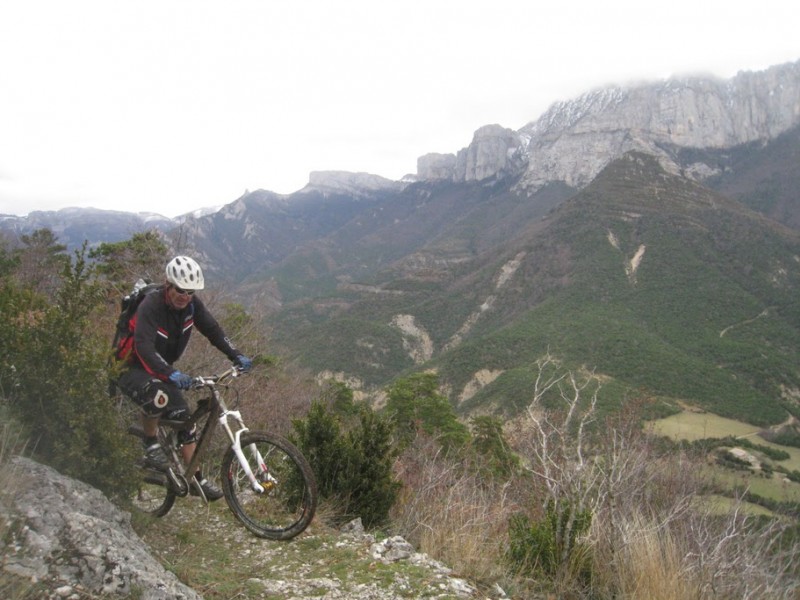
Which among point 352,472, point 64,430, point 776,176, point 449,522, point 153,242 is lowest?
point 449,522

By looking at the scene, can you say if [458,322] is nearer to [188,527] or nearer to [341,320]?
[341,320]

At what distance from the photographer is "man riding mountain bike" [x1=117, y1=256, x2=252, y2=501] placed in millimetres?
4059

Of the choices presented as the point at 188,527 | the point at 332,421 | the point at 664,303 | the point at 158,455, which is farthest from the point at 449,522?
the point at 664,303

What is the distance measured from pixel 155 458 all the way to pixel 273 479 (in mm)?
1114

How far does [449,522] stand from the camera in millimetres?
4898

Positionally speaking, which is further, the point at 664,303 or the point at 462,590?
the point at 664,303

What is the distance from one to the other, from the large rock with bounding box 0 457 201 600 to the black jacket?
1.05 metres

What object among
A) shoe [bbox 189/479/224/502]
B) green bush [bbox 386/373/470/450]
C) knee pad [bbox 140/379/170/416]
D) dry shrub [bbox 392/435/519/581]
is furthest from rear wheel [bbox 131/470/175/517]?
green bush [bbox 386/373/470/450]

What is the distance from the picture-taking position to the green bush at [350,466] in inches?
208

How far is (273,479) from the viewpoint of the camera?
4066mm

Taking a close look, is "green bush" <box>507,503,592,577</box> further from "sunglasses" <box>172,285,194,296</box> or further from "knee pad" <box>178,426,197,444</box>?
"sunglasses" <box>172,285,194,296</box>

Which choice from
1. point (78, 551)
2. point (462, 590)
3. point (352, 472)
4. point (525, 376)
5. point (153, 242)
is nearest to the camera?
point (78, 551)

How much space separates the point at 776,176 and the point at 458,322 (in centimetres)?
14678

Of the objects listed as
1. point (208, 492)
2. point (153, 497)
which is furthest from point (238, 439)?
point (153, 497)
